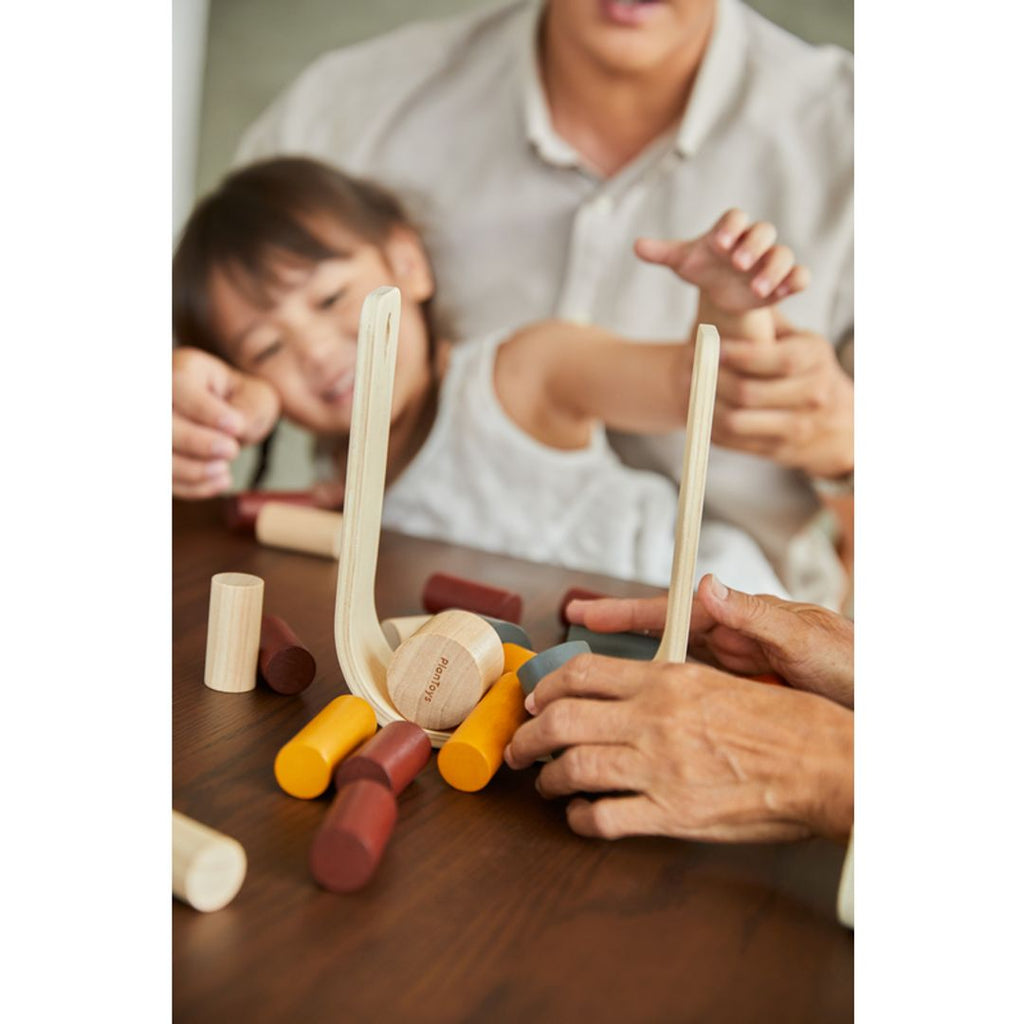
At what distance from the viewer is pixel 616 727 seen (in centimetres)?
96

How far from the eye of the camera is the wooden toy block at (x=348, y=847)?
0.84 meters

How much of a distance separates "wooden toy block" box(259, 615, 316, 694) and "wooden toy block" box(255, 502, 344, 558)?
0.53 metres

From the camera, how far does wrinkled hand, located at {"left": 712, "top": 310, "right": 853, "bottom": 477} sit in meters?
1.96

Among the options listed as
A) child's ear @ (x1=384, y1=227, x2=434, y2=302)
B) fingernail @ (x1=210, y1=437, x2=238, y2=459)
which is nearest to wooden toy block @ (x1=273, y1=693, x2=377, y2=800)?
fingernail @ (x1=210, y1=437, x2=238, y2=459)

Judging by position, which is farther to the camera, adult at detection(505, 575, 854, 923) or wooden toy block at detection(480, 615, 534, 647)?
wooden toy block at detection(480, 615, 534, 647)

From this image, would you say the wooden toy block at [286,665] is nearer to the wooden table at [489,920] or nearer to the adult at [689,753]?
the wooden table at [489,920]

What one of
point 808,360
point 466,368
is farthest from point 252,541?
point 808,360

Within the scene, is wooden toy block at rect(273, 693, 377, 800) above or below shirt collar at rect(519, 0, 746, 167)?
below

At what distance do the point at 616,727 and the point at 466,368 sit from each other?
143 centimetres

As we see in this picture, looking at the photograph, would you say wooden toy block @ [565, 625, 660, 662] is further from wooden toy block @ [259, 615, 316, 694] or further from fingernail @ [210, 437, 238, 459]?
fingernail @ [210, 437, 238, 459]

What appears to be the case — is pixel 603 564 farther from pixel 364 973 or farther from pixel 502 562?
pixel 364 973

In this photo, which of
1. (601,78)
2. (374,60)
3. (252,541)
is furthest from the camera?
(374,60)

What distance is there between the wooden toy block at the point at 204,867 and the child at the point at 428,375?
145cm

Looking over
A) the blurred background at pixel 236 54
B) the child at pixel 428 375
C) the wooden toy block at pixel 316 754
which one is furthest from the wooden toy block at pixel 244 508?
the wooden toy block at pixel 316 754
